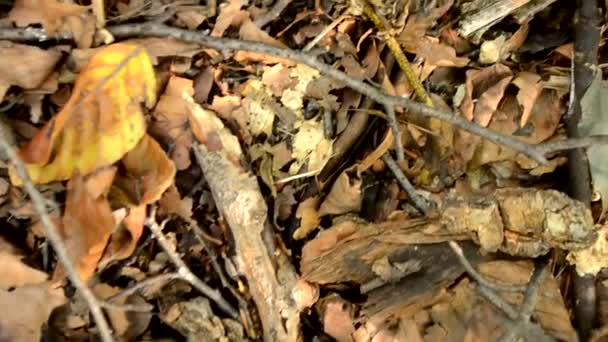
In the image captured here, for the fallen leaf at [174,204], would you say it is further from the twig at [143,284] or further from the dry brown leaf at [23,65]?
the dry brown leaf at [23,65]

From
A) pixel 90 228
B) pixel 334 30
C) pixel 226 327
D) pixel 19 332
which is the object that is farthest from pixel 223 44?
pixel 19 332

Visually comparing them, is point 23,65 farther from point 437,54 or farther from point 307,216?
point 437,54

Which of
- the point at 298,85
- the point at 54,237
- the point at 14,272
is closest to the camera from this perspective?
the point at 54,237

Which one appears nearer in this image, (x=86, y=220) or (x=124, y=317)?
(x=86, y=220)

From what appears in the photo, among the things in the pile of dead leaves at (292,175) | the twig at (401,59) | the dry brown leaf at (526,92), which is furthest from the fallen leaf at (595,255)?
the twig at (401,59)

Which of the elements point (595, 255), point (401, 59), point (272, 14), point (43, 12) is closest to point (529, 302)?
point (595, 255)

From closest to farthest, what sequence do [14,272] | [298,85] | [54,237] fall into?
1. [54,237]
2. [14,272]
3. [298,85]
